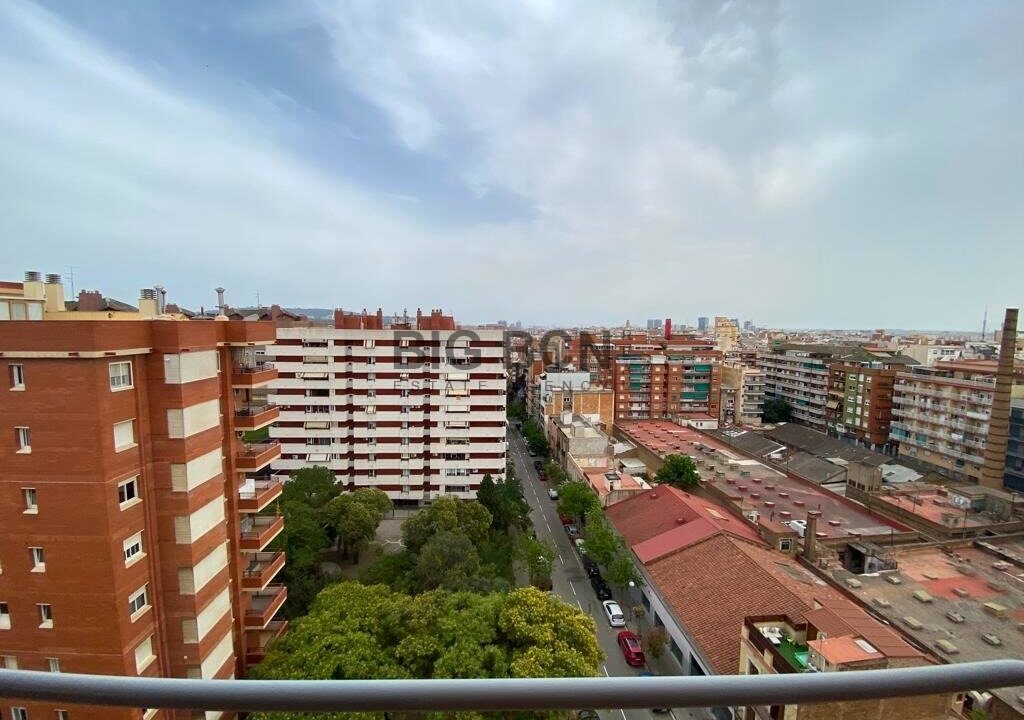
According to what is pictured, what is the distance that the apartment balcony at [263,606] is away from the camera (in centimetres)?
995

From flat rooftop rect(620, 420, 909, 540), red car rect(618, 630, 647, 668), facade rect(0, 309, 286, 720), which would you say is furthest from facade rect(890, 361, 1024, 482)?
facade rect(0, 309, 286, 720)

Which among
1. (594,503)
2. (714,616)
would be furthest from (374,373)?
(714,616)

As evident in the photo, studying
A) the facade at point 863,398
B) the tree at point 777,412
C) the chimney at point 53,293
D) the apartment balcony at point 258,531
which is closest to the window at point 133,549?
the apartment balcony at point 258,531

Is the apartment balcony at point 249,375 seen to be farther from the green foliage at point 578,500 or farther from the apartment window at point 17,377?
the green foliage at point 578,500

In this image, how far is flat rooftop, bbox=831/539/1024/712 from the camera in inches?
424

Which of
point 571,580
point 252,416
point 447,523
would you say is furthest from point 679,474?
point 252,416

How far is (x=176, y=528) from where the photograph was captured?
26.4 feet

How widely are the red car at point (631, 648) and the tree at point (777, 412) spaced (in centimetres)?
3431

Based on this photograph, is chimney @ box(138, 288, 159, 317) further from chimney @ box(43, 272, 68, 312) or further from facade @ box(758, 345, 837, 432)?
facade @ box(758, 345, 837, 432)

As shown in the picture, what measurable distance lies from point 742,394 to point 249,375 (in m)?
40.9

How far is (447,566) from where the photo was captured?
12555mm

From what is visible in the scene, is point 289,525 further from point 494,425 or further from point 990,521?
point 990,521

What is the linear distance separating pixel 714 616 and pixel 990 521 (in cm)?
1429

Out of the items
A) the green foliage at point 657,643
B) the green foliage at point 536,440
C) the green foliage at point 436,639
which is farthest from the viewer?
the green foliage at point 536,440
